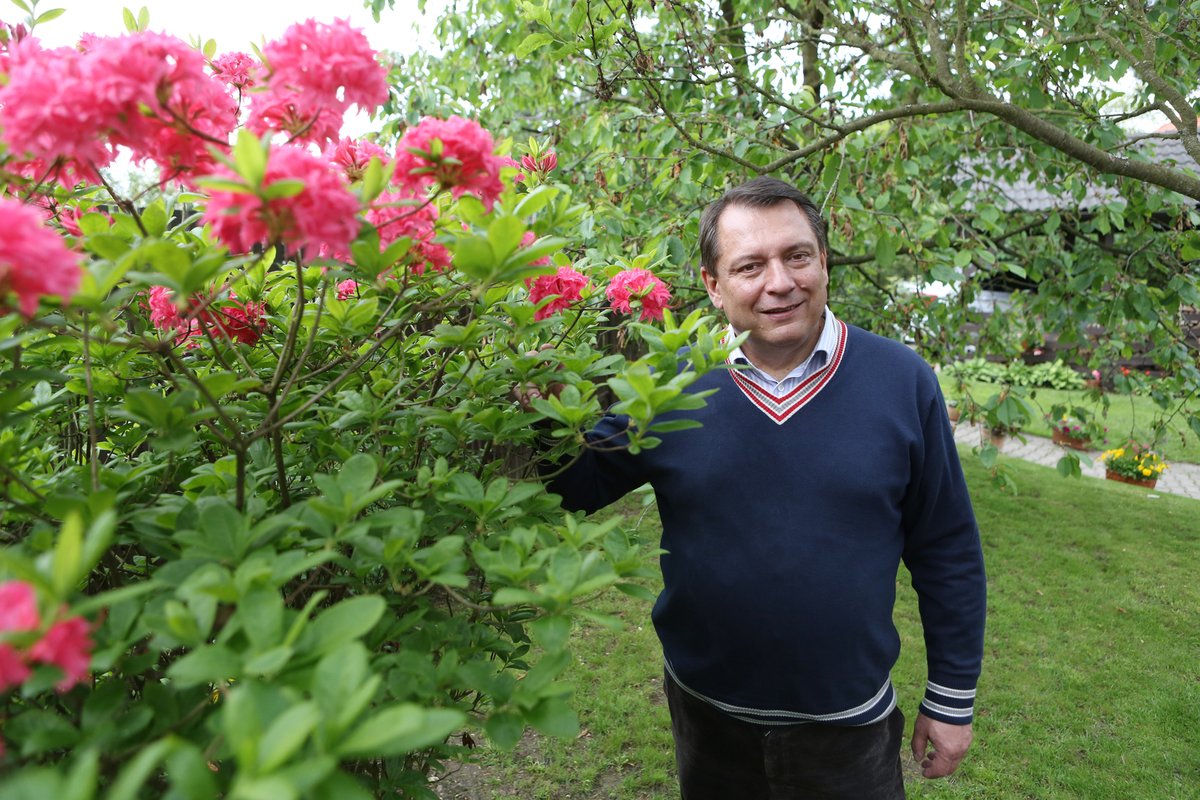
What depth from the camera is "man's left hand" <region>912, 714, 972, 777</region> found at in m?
2.23

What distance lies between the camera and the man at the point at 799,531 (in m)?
1.96

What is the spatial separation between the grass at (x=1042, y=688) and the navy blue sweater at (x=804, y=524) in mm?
1871

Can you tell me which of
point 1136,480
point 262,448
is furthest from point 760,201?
point 1136,480

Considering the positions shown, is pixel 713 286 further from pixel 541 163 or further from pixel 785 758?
pixel 785 758

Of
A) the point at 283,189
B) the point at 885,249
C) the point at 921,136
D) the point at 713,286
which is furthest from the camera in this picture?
the point at 921,136

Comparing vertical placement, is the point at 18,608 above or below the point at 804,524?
above

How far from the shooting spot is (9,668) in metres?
0.62

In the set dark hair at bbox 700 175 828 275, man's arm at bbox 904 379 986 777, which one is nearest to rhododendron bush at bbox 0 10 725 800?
dark hair at bbox 700 175 828 275

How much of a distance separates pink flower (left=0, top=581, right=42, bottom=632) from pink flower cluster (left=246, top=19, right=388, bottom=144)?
2.25 feet

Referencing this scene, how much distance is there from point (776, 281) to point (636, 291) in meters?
0.45

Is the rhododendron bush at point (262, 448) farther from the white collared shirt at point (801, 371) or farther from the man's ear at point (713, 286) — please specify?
the man's ear at point (713, 286)

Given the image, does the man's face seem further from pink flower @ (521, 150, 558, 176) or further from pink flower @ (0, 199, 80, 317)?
pink flower @ (0, 199, 80, 317)

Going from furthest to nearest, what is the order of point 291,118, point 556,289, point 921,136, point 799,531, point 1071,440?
point 1071,440
point 921,136
point 799,531
point 556,289
point 291,118

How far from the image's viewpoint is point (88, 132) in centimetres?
90
